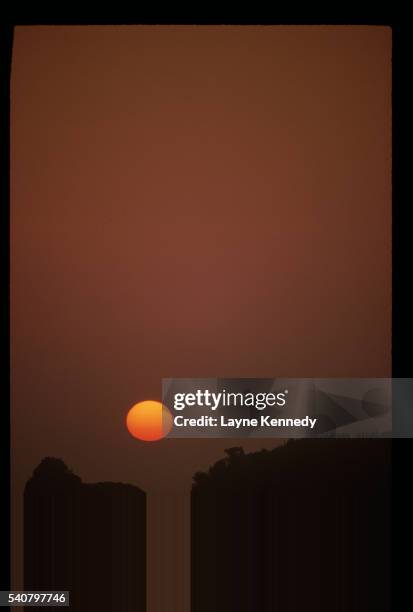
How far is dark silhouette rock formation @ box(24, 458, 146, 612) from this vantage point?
1.54 m

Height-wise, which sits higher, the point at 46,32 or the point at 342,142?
the point at 46,32

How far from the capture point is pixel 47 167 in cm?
156

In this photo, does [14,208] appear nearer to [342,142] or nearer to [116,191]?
[116,191]

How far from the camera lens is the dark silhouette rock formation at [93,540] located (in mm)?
1542

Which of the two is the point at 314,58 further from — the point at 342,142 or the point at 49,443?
the point at 49,443

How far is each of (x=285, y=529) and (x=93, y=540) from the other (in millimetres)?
722

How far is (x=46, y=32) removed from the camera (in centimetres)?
158

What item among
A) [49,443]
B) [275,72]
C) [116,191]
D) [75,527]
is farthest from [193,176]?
[75,527]

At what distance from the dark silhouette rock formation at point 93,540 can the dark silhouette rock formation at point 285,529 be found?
223 millimetres

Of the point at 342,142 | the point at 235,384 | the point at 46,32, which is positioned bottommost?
the point at 235,384

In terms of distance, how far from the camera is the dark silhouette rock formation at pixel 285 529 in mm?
1534

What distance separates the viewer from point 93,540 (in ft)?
5.07

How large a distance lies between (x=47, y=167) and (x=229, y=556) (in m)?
1.62

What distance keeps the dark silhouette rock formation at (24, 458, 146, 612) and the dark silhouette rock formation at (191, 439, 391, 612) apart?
0.73ft
